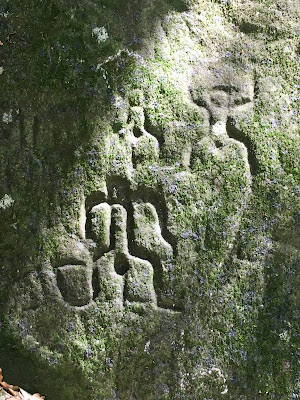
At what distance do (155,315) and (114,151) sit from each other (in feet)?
3.25

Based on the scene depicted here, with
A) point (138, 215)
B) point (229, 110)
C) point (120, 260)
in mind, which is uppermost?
point (229, 110)

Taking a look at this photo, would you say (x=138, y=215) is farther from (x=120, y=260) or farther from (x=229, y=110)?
(x=229, y=110)

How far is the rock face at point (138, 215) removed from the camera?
273 centimetres

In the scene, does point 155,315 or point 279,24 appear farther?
point 279,24

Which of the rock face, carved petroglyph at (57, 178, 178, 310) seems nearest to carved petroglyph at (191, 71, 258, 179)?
the rock face

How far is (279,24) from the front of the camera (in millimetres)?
2920

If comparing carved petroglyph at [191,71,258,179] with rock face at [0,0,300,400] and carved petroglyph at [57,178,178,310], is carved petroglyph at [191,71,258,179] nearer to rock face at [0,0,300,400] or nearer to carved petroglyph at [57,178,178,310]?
rock face at [0,0,300,400]

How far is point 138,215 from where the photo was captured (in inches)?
110

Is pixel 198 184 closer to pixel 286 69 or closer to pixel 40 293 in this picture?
pixel 286 69

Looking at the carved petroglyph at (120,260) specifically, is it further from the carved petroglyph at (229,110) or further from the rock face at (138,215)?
the carved petroglyph at (229,110)

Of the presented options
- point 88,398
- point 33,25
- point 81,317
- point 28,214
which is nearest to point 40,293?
point 81,317

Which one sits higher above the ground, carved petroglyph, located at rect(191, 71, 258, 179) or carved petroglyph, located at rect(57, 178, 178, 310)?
carved petroglyph, located at rect(191, 71, 258, 179)

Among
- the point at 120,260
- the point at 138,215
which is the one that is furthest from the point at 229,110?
the point at 120,260

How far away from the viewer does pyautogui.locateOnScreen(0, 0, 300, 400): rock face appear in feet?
8.96
